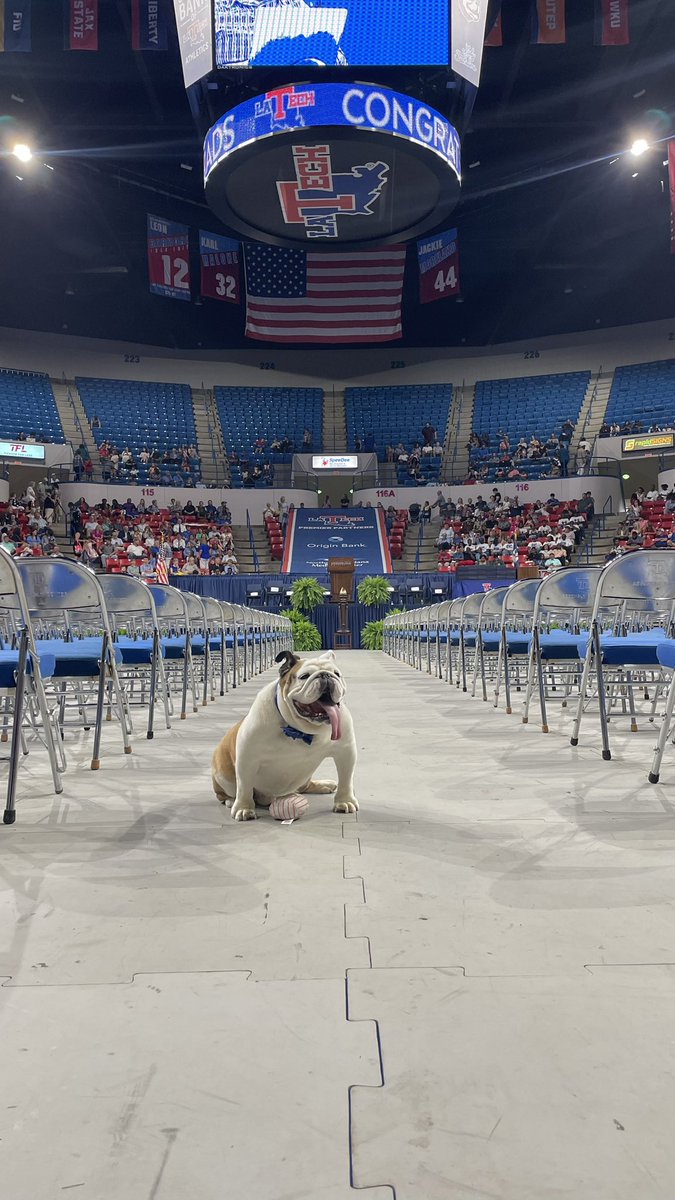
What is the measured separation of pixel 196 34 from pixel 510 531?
610 inches

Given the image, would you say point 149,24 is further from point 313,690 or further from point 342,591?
point 313,690

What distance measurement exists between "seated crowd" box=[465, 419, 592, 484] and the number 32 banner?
591cm

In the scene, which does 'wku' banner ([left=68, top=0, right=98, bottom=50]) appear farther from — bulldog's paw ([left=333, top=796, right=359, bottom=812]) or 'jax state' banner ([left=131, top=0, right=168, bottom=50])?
bulldog's paw ([left=333, top=796, right=359, bottom=812])

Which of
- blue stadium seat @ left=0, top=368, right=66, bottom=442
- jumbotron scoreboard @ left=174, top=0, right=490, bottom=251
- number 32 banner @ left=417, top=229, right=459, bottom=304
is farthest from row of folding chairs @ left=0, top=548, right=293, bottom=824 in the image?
number 32 banner @ left=417, top=229, right=459, bottom=304

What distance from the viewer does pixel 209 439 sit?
2981 centimetres

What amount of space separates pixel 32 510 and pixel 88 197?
10.0 m

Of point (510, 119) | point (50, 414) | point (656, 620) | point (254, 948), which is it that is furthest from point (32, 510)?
point (254, 948)

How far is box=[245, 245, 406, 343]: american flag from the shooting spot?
26.7 metres

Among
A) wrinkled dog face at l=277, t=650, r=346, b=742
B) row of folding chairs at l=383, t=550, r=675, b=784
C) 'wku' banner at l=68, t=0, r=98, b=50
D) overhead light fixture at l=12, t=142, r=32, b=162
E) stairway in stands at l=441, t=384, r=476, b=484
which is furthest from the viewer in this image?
stairway in stands at l=441, t=384, r=476, b=484

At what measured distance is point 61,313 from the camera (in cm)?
2717

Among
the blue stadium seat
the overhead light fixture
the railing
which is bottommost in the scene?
the railing

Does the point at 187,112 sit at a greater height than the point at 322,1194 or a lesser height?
greater

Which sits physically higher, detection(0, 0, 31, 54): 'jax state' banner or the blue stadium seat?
detection(0, 0, 31, 54): 'jax state' banner

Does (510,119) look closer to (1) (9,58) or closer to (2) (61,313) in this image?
(1) (9,58)
